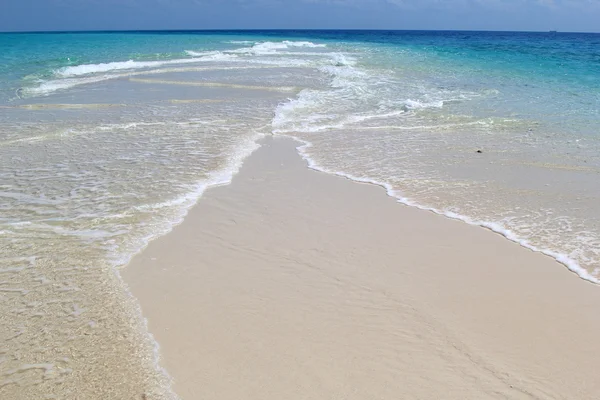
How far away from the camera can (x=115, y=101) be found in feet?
47.1

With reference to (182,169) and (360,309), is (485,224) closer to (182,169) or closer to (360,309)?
(360,309)

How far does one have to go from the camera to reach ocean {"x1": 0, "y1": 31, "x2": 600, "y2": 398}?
378 cm

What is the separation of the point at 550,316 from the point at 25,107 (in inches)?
544

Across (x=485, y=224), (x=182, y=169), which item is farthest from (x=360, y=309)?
(x=182, y=169)

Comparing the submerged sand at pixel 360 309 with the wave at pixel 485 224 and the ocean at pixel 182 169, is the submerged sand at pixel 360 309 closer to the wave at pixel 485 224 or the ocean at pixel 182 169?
the wave at pixel 485 224

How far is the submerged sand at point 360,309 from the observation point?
330 centimetres

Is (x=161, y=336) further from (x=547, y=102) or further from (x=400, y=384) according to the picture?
(x=547, y=102)

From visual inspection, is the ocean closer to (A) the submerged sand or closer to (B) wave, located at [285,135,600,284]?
(B) wave, located at [285,135,600,284]

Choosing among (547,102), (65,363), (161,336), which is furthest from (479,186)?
(547,102)

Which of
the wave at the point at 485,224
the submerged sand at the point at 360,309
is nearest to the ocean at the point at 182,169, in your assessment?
the wave at the point at 485,224

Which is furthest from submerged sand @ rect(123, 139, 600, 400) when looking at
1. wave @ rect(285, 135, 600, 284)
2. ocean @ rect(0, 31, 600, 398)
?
ocean @ rect(0, 31, 600, 398)

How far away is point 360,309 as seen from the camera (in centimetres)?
415

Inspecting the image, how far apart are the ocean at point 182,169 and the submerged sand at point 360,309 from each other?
1.08 ft

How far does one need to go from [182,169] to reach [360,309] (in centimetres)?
457
